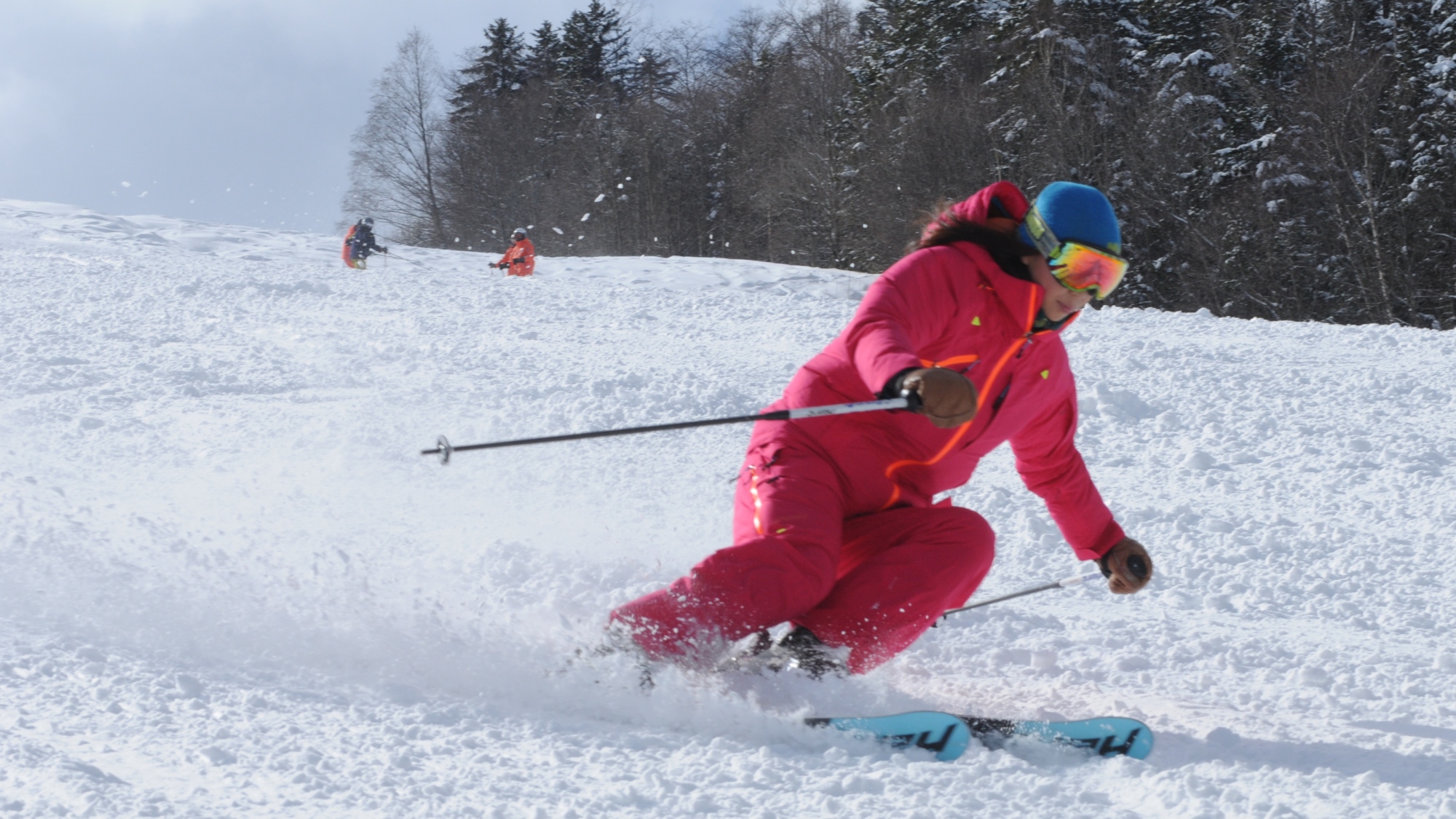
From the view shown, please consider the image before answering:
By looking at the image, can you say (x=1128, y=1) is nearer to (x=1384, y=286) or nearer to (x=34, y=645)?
(x=1384, y=286)

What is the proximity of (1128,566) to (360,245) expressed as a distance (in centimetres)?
1483

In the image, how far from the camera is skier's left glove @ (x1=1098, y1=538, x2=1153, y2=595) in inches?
111

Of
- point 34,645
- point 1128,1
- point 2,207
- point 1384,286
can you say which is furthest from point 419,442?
point 1128,1

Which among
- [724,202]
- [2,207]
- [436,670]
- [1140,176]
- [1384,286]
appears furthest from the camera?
[724,202]

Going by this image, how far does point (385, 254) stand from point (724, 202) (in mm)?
20800

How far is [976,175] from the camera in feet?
83.6

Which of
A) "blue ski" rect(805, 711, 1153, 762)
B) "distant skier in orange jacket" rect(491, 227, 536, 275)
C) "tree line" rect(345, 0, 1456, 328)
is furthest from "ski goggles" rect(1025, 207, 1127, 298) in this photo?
"tree line" rect(345, 0, 1456, 328)

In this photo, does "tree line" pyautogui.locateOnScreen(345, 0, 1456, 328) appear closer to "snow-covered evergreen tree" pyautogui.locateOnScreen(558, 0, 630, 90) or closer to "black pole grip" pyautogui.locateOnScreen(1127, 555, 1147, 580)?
"snow-covered evergreen tree" pyautogui.locateOnScreen(558, 0, 630, 90)

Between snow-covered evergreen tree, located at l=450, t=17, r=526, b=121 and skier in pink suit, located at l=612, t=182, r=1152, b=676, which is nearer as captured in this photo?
skier in pink suit, located at l=612, t=182, r=1152, b=676

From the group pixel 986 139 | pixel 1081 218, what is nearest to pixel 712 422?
pixel 1081 218

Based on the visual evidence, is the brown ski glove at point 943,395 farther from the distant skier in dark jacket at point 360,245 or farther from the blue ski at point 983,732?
the distant skier in dark jacket at point 360,245

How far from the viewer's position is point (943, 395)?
2092mm

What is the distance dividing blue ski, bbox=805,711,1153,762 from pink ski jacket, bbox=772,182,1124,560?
568mm

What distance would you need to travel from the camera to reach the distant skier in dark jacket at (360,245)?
51.8 feet
